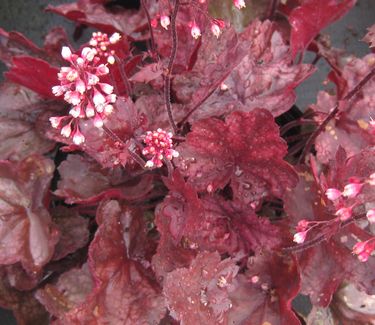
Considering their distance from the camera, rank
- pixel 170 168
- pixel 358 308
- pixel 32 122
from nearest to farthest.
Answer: pixel 170 168
pixel 358 308
pixel 32 122

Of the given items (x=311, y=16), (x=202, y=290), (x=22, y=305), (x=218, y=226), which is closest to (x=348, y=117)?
(x=311, y=16)

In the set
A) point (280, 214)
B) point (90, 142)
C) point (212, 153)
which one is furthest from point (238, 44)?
point (280, 214)

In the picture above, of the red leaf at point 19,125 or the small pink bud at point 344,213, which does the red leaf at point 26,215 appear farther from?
the small pink bud at point 344,213

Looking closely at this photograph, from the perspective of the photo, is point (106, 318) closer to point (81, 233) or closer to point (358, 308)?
point (81, 233)

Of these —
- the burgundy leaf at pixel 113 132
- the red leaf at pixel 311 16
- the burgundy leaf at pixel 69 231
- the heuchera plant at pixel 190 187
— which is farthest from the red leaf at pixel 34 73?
the red leaf at pixel 311 16

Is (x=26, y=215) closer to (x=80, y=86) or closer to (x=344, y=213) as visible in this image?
(x=80, y=86)

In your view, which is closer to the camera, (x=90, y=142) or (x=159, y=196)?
(x=90, y=142)

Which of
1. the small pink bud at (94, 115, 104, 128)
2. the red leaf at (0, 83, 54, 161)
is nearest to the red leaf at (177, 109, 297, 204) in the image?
the small pink bud at (94, 115, 104, 128)
